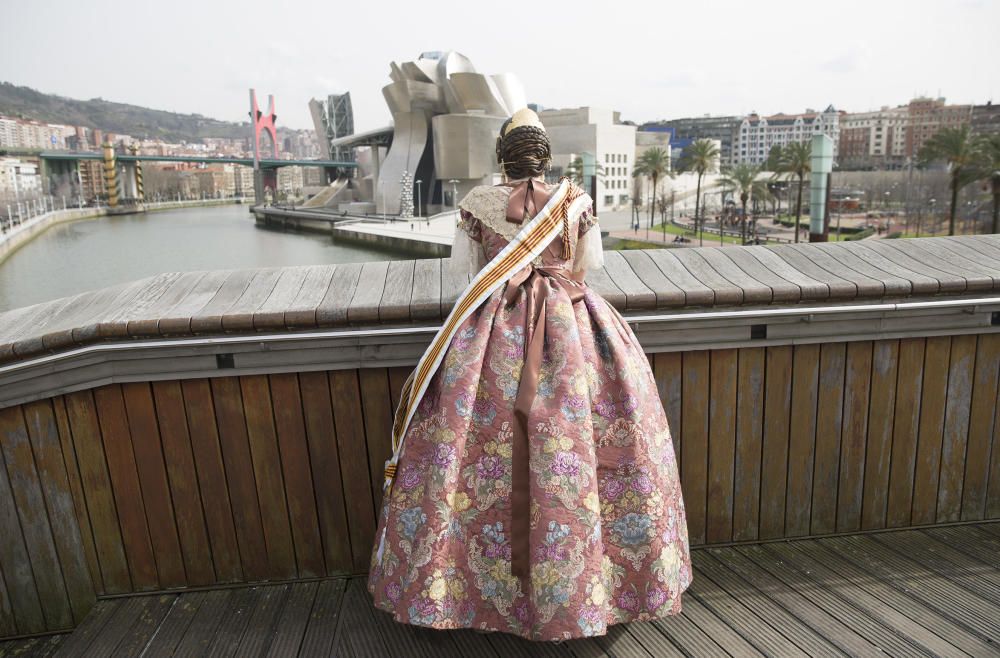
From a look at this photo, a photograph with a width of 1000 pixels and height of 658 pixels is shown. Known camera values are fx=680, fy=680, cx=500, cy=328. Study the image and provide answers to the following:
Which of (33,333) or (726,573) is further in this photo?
(726,573)

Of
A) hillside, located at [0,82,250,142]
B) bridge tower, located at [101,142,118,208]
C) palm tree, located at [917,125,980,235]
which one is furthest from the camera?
hillside, located at [0,82,250,142]

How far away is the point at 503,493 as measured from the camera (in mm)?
1451

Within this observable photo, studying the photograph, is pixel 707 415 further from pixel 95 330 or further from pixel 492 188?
pixel 95 330

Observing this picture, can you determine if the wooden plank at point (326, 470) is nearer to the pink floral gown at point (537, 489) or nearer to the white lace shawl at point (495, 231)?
the pink floral gown at point (537, 489)

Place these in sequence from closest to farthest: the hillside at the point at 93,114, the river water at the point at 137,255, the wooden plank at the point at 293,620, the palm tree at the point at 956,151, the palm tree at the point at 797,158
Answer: the wooden plank at the point at 293,620
the palm tree at the point at 956,151
the river water at the point at 137,255
the palm tree at the point at 797,158
the hillside at the point at 93,114

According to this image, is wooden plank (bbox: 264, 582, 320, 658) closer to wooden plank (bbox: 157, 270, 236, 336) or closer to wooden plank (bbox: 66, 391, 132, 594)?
wooden plank (bbox: 66, 391, 132, 594)

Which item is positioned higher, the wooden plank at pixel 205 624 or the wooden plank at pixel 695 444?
the wooden plank at pixel 695 444

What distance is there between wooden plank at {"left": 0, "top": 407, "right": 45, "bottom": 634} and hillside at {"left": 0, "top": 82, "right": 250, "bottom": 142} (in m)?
151

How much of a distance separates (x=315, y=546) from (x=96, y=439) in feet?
2.04

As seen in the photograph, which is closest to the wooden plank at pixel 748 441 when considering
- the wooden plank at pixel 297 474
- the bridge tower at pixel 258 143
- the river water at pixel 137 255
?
the wooden plank at pixel 297 474

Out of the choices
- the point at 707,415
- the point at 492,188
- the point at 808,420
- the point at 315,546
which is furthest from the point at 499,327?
the point at 808,420

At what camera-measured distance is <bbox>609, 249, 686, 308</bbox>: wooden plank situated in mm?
1750

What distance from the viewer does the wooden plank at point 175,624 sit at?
1.63 meters

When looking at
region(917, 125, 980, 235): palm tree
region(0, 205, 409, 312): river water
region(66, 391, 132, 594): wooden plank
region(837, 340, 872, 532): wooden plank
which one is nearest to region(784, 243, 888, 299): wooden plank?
region(837, 340, 872, 532): wooden plank
